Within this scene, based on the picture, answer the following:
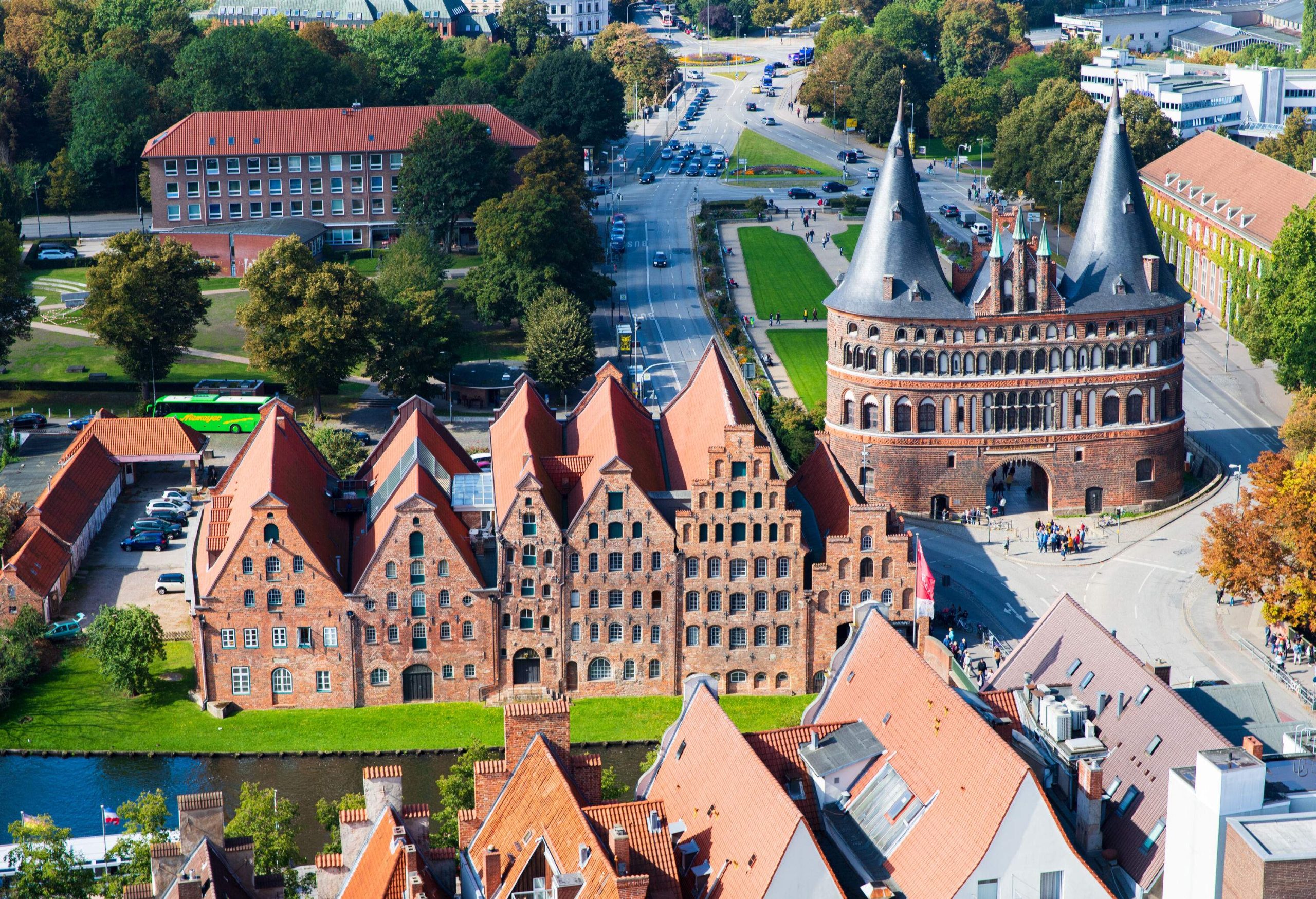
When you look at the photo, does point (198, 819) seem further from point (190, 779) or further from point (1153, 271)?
point (1153, 271)

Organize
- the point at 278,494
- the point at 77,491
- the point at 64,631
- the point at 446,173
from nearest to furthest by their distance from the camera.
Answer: the point at 278,494, the point at 64,631, the point at 77,491, the point at 446,173

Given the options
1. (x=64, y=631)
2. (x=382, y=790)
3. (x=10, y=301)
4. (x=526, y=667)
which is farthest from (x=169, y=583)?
(x=382, y=790)

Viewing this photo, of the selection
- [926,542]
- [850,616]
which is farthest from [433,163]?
[850,616]

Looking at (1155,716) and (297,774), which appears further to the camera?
(297,774)

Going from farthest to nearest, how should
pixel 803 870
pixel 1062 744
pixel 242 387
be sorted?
pixel 242 387 < pixel 1062 744 < pixel 803 870

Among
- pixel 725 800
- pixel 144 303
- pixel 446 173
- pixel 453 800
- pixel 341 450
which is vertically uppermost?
pixel 446 173

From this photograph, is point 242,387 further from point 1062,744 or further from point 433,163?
point 1062,744
